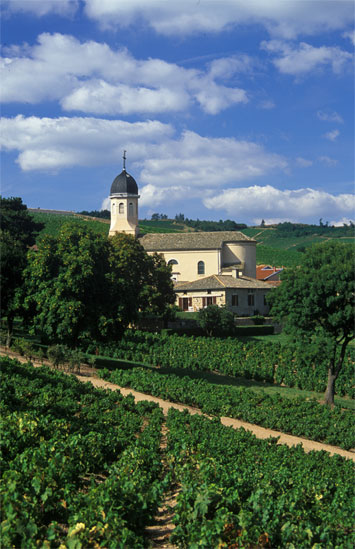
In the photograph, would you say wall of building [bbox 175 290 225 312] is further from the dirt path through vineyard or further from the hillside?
the hillside

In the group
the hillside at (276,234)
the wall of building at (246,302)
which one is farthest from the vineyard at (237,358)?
the hillside at (276,234)

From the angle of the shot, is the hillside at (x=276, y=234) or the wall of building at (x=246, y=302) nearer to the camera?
the wall of building at (x=246, y=302)

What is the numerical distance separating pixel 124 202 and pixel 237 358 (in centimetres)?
3495

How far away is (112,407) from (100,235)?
43.0 feet

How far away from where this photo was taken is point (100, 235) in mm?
29297

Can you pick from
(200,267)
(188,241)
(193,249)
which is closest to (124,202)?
(188,241)

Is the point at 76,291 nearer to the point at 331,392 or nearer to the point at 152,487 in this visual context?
the point at 331,392

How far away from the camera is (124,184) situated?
213ft

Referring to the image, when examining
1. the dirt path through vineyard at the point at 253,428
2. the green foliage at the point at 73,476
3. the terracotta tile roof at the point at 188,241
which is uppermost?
the terracotta tile roof at the point at 188,241

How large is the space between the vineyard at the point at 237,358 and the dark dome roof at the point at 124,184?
28.0 metres

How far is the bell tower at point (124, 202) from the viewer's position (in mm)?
65188

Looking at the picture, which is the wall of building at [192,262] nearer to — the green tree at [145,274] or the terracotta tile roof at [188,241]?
the terracotta tile roof at [188,241]

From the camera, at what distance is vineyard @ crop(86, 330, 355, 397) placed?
3061cm

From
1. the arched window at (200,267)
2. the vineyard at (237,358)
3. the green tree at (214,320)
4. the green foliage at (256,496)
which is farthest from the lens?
the arched window at (200,267)
